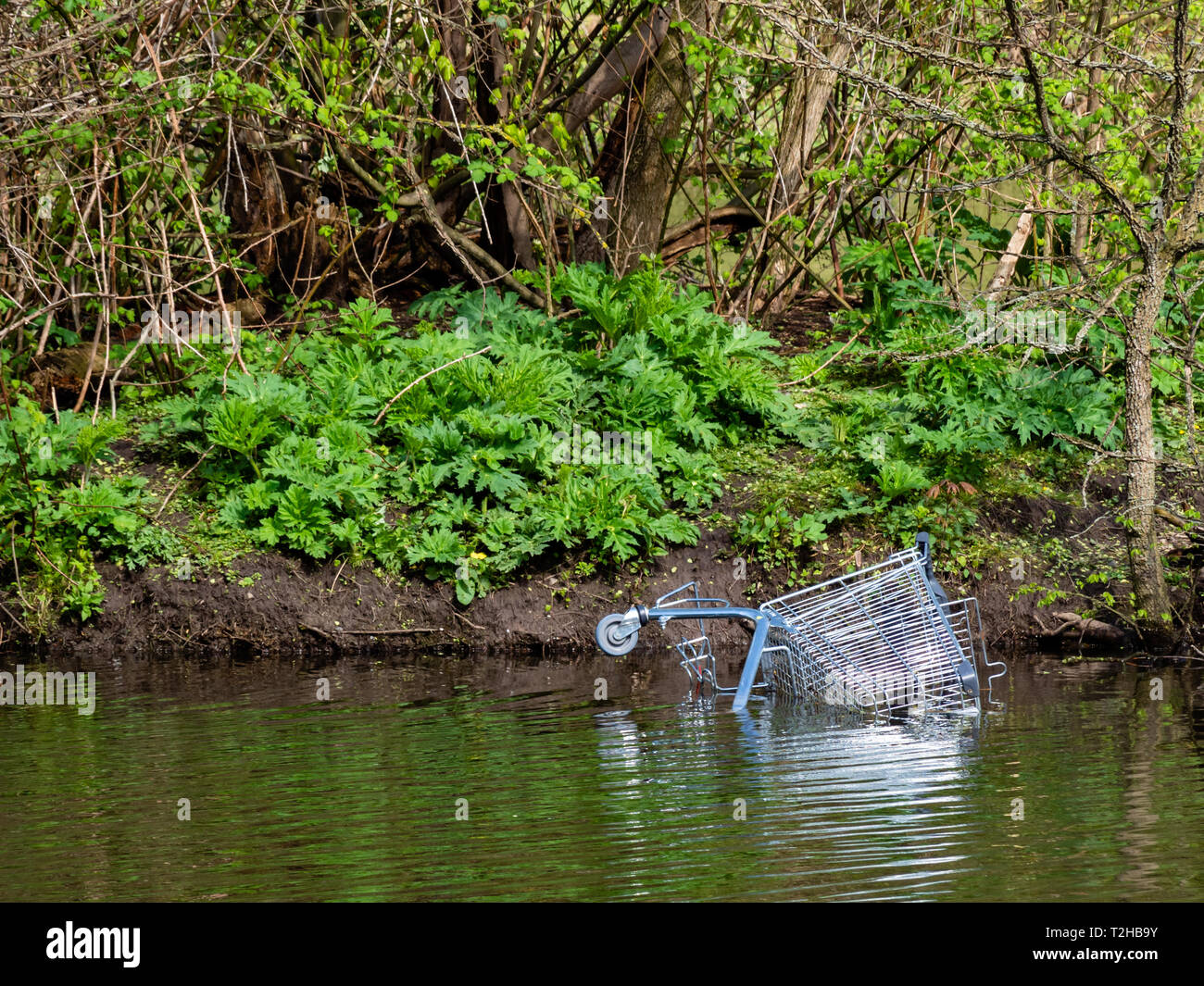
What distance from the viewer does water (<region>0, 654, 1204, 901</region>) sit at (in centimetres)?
502

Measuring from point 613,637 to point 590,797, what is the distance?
1364mm

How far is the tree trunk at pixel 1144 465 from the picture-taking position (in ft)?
31.4

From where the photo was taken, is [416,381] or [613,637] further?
[416,381]

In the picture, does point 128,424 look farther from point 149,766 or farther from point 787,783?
point 787,783

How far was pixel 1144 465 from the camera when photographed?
32.2 feet

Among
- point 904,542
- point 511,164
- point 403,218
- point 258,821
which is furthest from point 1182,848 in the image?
point 403,218

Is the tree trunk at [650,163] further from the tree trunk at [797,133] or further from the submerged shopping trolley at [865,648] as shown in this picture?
the submerged shopping trolley at [865,648]

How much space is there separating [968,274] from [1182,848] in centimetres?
1041

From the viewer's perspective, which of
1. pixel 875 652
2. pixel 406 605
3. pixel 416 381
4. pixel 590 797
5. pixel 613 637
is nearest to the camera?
pixel 590 797

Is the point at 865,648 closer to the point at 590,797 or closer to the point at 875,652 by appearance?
the point at 875,652

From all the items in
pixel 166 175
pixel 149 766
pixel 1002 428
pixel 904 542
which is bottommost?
pixel 149 766

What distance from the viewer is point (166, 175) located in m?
13.2

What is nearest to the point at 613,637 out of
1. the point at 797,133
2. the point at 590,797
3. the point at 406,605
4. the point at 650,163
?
the point at 590,797

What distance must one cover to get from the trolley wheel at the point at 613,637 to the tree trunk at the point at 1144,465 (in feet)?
13.7
